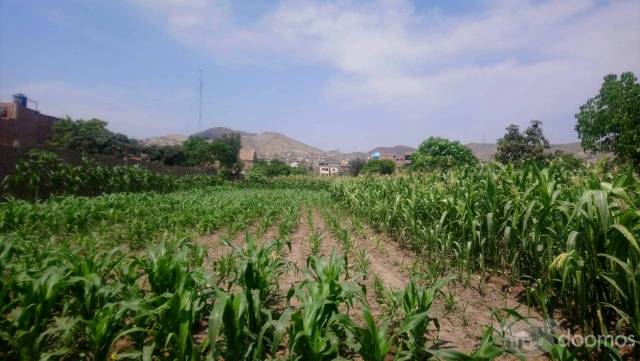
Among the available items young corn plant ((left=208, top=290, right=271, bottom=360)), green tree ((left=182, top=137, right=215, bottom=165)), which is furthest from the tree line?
green tree ((left=182, top=137, right=215, bottom=165))

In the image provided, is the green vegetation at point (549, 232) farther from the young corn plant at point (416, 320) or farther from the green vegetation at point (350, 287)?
the young corn plant at point (416, 320)

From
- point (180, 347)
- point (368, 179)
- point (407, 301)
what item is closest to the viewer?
point (180, 347)

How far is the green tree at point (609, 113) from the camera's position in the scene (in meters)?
19.5

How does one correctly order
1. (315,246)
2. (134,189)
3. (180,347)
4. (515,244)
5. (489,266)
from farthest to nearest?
1. (134,189)
2. (315,246)
3. (489,266)
4. (515,244)
5. (180,347)

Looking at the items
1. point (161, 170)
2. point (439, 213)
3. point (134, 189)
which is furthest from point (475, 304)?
point (161, 170)

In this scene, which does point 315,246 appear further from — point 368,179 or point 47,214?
point 368,179

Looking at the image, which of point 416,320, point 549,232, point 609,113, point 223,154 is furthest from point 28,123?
point 609,113

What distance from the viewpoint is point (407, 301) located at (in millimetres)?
2498

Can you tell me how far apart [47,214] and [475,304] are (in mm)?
7057

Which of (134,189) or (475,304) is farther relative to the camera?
(134,189)

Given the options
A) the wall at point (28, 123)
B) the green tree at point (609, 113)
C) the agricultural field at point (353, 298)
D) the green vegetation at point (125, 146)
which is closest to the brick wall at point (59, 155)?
the agricultural field at point (353, 298)

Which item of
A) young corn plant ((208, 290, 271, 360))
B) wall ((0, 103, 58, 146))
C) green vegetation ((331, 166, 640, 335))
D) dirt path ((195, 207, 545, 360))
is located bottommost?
dirt path ((195, 207, 545, 360))

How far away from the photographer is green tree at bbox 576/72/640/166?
1947 cm

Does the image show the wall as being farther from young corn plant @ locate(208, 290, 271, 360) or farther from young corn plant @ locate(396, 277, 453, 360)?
young corn plant @ locate(396, 277, 453, 360)
